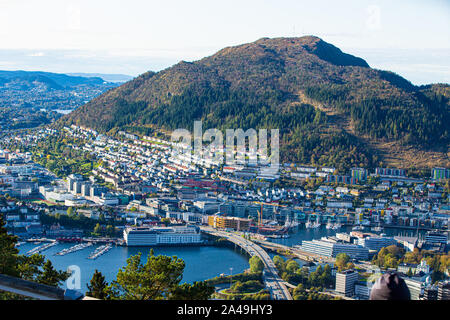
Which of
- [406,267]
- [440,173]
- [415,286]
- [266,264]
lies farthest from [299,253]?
[440,173]

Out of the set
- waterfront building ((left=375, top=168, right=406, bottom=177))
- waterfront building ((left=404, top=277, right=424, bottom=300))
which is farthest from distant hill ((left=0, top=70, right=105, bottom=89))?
waterfront building ((left=404, top=277, right=424, bottom=300))

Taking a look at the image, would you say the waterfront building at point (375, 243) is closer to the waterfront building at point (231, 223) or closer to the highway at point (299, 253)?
the highway at point (299, 253)

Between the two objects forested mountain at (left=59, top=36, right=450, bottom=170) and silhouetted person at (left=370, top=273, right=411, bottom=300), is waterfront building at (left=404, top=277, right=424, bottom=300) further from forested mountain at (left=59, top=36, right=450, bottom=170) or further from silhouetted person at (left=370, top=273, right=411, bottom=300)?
forested mountain at (left=59, top=36, right=450, bottom=170)

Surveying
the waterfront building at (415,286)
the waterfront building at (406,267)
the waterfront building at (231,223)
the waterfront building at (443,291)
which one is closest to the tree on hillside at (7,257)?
the waterfront building at (415,286)

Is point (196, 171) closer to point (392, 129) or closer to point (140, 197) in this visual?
point (140, 197)

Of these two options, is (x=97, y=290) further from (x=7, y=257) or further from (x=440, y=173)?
(x=440, y=173)
